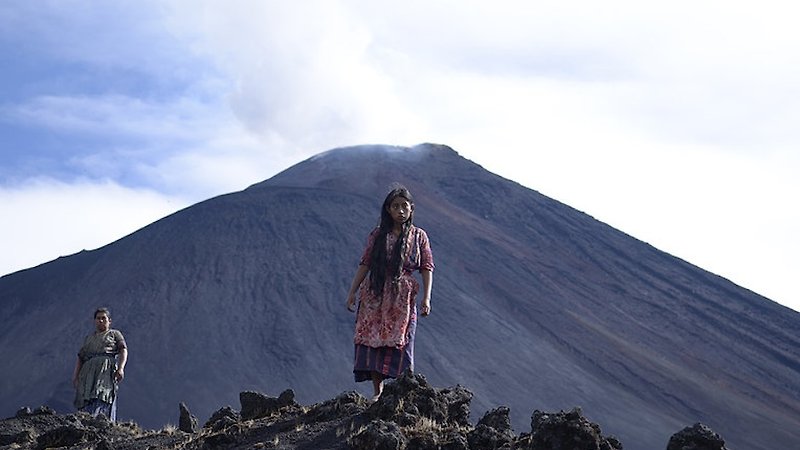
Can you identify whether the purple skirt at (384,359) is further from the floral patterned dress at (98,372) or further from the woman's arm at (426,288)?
the floral patterned dress at (98,372)

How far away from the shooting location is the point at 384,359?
21.3 ft

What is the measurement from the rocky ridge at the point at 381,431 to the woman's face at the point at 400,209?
1.09 metres

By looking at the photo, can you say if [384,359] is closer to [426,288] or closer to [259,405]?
[426,288]

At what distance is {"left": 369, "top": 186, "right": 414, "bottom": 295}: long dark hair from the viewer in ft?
21.3

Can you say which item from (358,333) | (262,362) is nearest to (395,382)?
(358,333)

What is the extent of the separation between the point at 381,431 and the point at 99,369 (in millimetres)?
4432

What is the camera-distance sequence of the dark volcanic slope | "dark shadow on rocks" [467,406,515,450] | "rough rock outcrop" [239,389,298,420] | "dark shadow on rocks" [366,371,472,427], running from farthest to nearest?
1. the dark volcanic slope
2. "rough rock outcrop" [239,389,298,420]
3. "dark shadow on rocks" [366,371,472,427]
4. "dark shadow on rocks" [467,406,515,450]

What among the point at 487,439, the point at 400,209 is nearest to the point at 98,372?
the point at 400,209

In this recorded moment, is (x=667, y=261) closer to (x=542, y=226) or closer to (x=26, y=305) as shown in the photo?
(x=542, y=226)

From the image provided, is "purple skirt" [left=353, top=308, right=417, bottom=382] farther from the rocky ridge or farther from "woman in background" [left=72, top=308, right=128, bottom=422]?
"woman in background" [left=72, top=308, right=128, bottom=422]

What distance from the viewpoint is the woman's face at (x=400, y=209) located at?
655cm

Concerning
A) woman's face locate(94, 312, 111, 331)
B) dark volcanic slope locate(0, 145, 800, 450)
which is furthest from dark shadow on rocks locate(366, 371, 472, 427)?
dark volcanic slope locate(0, 145, 800, 450)

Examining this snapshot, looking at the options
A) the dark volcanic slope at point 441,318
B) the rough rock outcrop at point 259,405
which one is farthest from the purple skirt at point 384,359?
the dark volcanic slope at point 441,318

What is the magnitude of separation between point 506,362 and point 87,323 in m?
15.5
